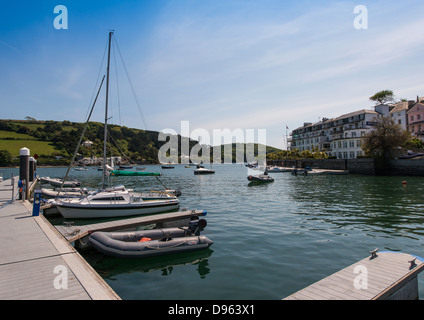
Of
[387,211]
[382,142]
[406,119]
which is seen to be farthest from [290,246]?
[406,119]

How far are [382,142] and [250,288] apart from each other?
74832 mm

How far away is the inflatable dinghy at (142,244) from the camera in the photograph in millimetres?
12251

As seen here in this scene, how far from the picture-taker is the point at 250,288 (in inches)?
380

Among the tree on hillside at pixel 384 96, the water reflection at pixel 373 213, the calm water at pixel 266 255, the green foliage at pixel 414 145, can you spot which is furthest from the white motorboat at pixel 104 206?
the tree on hillside at pixel 384 96

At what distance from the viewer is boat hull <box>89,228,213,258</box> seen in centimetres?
1224

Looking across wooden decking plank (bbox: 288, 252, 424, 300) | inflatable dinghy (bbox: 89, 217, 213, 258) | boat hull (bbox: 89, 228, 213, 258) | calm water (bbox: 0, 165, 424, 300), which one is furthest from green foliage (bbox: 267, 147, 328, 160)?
wooden decking plank (bbox: 288, 252, 424, 300)

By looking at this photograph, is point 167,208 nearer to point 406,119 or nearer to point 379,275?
point 379,275

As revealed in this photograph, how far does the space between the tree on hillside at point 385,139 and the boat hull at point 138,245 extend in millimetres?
72394

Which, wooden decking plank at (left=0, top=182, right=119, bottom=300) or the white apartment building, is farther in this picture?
the white apartment building

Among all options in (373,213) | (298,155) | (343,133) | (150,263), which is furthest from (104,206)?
(343,133)

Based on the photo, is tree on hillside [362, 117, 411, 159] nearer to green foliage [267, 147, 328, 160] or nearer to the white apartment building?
the white apartment building

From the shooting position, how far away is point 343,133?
106562 mm
